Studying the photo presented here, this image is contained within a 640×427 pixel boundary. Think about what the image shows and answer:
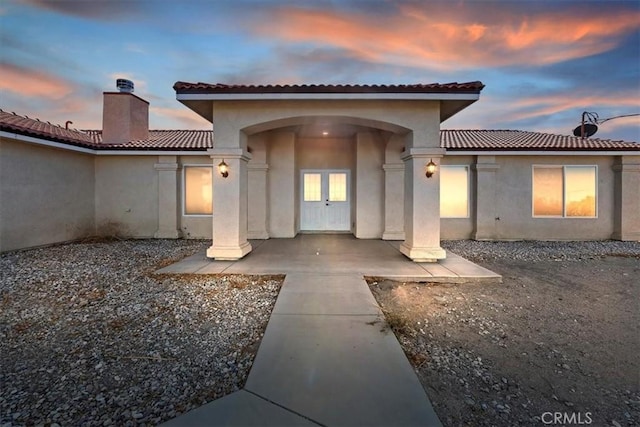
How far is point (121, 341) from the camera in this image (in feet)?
9.73

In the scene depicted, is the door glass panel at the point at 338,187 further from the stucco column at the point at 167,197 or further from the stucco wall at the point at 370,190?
the stucco column at the point at 167,197

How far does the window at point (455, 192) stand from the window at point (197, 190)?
827 cm

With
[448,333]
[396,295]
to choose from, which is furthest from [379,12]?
[448,333]

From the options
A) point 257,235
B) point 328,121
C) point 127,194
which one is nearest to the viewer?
point 328,121

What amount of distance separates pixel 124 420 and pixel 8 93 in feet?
45.3

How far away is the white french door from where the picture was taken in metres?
10.2

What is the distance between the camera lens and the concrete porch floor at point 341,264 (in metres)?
5.14

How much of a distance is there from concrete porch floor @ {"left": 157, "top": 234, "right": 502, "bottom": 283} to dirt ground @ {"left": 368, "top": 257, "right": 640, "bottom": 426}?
0.27m

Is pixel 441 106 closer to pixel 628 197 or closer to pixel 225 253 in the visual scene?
pixel 225 253

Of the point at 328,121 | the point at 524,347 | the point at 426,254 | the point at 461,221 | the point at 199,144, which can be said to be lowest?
the point at 524,347

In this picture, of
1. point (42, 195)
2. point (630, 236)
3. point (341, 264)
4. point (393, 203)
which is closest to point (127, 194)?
point (42, 195)

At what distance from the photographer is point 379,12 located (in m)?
7.08

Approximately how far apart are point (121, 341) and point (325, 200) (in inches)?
309

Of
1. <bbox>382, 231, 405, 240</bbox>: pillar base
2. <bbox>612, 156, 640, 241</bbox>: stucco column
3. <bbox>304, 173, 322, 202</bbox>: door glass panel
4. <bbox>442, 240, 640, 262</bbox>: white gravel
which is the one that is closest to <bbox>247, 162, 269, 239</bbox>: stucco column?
<bbox>304, 173, 322, 202</bbox>: door glass panel
